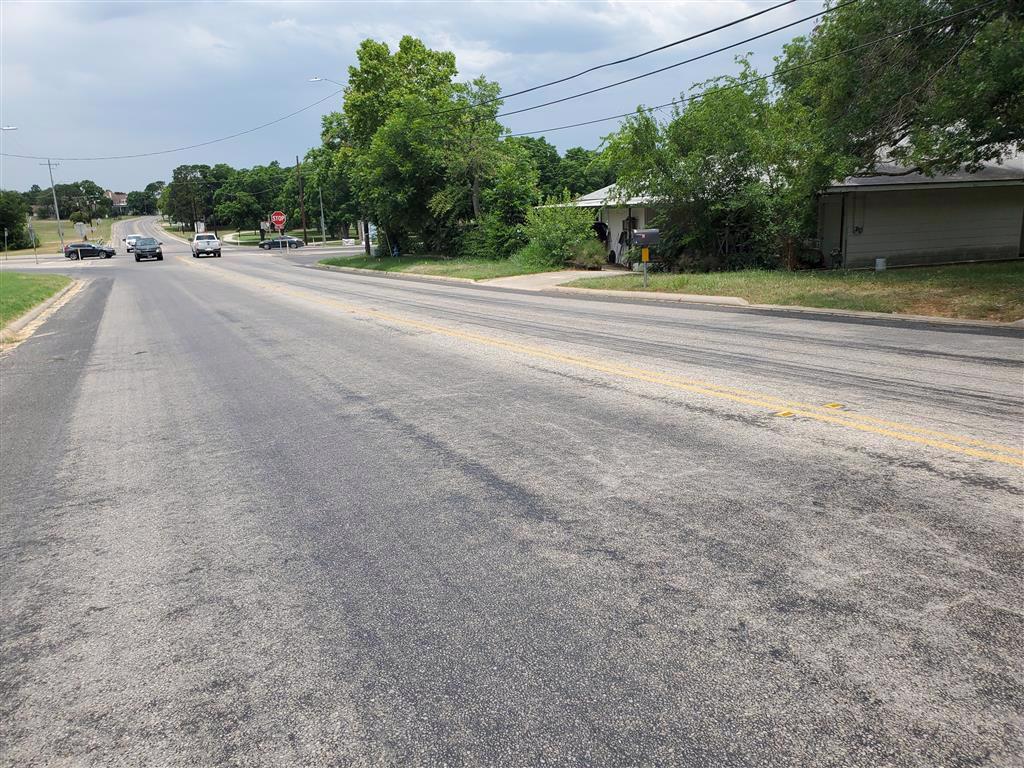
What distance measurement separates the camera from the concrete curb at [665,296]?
50.0 ft

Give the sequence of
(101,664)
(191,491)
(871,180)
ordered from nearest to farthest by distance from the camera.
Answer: (101,664), (191,491), (871,180)

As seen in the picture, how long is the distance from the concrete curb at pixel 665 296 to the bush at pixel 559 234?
289 inches

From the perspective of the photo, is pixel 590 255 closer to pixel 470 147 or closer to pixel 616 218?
pixel 616 218

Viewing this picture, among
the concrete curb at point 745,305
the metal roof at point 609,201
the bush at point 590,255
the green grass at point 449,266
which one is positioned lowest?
the concrete curb at point 745,305

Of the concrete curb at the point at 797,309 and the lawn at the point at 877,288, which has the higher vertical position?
the lawn at the point at 877,288

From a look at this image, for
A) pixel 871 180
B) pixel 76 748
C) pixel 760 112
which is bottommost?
pixel 76 748

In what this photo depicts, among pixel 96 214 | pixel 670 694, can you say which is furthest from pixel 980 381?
pixel 96 214

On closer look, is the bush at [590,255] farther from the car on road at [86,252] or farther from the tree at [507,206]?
the car on road at [86,252]

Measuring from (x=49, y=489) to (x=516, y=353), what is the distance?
5709mm

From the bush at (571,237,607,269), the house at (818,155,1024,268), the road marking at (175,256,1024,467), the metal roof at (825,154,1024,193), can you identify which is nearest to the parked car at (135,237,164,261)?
the bush at (571,237,607,269)

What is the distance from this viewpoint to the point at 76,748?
2.49 metres

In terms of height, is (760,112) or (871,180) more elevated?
(760,112)

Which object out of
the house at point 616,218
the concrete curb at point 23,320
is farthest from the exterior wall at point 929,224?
the concrete curb at point 23,320

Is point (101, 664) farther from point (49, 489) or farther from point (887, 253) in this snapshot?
point (887, 253)
